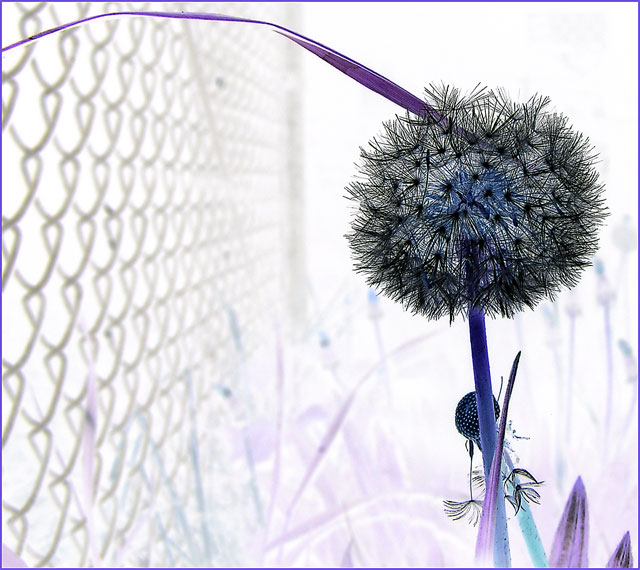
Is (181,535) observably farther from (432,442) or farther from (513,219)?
(513,219)

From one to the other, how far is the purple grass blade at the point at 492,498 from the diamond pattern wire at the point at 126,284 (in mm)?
203

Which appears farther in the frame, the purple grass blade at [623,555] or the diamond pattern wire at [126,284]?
the diamond pattern wire at [126,284]

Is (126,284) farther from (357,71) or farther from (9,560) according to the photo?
(357,71)

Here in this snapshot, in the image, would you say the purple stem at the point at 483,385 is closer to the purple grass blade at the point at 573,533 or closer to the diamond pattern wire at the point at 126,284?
the purple grass blade at the point at 573,533

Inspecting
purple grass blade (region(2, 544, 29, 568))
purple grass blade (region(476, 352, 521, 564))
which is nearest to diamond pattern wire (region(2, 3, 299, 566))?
purple grass blade (region(2, 544, 29, 568))

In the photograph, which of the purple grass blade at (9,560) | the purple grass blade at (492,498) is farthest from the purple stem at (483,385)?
the purple grass blade at (9,560)

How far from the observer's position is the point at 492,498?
0.43 ft

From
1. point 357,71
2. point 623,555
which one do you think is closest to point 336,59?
point 357,71

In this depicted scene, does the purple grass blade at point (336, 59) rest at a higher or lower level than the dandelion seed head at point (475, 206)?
higher

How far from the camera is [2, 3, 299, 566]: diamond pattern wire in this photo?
40 cm

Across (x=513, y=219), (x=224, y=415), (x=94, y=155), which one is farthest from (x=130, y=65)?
(x=513, y=219)

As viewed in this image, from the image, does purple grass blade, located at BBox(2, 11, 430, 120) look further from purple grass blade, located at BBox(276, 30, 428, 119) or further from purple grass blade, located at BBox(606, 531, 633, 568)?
purple grass blade, located at BBox(606, 531, 633, 568)

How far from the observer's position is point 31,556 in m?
0.43

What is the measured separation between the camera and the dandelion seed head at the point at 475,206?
0.12m
